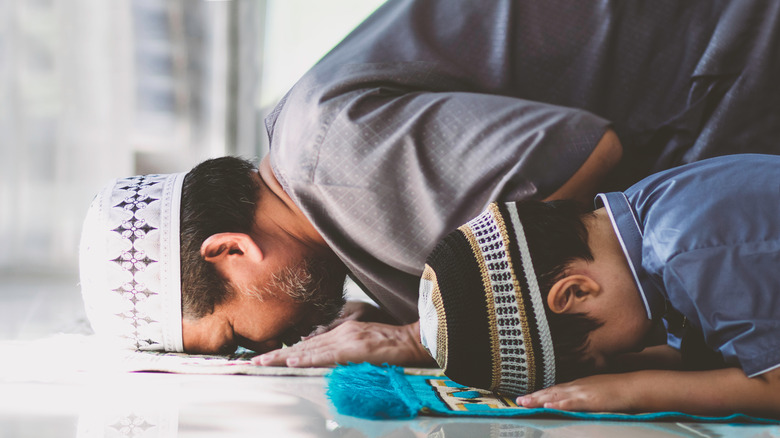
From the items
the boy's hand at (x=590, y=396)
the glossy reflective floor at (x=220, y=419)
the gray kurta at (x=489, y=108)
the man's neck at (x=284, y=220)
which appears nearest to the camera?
Answer: the glossy reflective floor at (x=220, y=419)

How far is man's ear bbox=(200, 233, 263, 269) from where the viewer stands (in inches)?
55.4

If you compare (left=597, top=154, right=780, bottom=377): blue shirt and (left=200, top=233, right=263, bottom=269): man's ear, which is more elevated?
(left=597, top=154, right=780, bottom=377): blue shirt

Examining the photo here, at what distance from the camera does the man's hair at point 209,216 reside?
1.38 metres

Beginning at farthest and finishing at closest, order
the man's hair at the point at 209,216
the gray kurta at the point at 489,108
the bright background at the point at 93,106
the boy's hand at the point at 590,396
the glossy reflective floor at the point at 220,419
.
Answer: the bright background at the point at 93,106 → the man's hair at the point at 209,216 → the gray kurta at the point at 489,108 → the boy's hand at the point at 590,396 → the glossy reflective floor at the point at 220,419

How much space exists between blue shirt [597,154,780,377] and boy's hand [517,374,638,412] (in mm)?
115

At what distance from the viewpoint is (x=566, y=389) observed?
97 cm

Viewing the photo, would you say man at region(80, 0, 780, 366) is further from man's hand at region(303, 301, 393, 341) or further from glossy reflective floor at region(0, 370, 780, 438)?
glossy reflective floor at region(0, 370, 780, 438)

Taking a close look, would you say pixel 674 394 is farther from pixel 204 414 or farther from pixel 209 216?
pixel 209 216

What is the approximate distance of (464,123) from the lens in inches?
50.6

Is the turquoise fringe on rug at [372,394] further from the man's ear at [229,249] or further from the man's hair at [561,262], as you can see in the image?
the man's ear at [229,249]

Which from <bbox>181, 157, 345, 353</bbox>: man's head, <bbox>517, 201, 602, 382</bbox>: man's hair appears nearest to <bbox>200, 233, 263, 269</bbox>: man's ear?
<bbox>181, 157, 345, 353</bbox>: man's head

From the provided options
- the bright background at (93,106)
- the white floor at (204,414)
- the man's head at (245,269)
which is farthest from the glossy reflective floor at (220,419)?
the bright background at (93,106)

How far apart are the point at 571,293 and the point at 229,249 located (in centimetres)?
73

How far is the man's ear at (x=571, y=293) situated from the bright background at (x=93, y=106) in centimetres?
147
